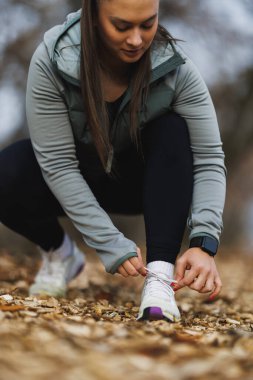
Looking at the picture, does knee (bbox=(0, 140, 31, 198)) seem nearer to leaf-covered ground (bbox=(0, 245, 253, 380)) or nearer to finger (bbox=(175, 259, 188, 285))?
leaf-covered ground (bbox=(0, 245, 253, 380))

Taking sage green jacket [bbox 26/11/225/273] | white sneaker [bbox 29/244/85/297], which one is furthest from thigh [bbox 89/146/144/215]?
white sneaker [bbox 29/244/85/297]

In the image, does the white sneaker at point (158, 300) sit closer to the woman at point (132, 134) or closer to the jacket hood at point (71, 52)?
the woman at point (132, 134)

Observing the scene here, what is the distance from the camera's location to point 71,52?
234 centimetres

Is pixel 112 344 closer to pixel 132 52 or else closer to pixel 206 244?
pixel 206 244

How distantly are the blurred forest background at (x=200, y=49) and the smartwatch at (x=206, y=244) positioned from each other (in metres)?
3.70

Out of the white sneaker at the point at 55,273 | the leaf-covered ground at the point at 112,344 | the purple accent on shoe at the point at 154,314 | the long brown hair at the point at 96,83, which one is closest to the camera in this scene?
the leaf-covered ground at the point at 112,344

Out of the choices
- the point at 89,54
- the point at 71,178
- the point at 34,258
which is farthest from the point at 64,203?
the point at 34,258

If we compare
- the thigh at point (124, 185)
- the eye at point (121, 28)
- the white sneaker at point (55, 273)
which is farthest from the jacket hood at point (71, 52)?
the white sneaker at point (55, 273)

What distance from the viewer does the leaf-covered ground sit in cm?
138

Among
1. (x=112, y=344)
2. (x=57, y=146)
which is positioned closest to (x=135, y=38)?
(x=57, y=146)

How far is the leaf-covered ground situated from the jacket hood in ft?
2.74

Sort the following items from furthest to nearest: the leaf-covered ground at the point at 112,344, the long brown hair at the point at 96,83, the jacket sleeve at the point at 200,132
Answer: the jacket sleeve at the point at 200,132, the long brown hair at the point at 96,83, the leaf-covered ground at the point at 112,344

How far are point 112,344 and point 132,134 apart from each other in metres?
1.02

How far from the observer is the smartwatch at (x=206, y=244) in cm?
220
